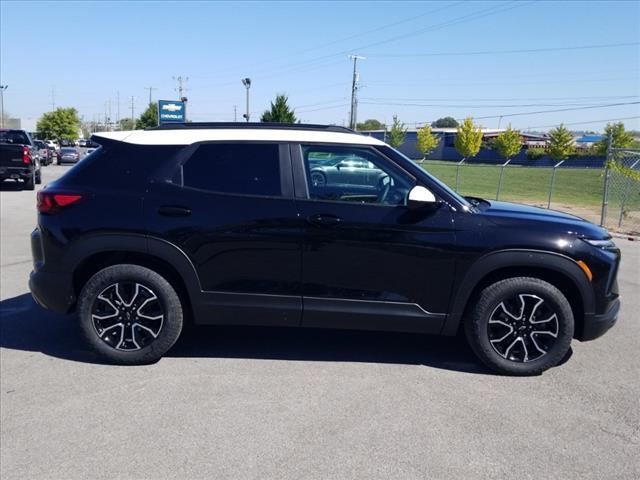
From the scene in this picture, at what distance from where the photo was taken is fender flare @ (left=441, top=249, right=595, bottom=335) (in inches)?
167

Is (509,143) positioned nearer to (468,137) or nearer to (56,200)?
(468,137)

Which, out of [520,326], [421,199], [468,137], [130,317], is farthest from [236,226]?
[468,137]

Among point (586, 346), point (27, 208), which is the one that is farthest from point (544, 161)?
point (586, 346)

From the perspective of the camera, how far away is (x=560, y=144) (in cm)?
5716

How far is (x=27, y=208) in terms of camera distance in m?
14.6

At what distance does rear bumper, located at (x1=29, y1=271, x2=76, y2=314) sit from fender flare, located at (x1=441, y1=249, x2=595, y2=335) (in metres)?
3.00

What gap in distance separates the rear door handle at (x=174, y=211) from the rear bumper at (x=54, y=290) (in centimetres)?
92

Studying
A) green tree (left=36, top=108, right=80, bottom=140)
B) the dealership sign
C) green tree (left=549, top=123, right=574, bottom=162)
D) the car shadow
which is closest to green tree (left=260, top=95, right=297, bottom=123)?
the dealership sign

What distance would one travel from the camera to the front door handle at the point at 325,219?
4.28 m

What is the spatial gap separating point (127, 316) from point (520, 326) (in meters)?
3.06

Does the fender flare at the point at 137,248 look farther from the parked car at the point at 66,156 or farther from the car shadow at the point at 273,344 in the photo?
the parked car at the point at 66,156

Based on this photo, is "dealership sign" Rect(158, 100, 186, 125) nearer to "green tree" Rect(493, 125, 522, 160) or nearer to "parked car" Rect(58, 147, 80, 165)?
"parked car" Rect(58, 147, 80, 165)

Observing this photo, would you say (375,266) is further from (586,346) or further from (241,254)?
(586,346)

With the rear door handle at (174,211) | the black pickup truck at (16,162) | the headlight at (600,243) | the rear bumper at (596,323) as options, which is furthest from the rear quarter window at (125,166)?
the black pickup truck at (16,162)
